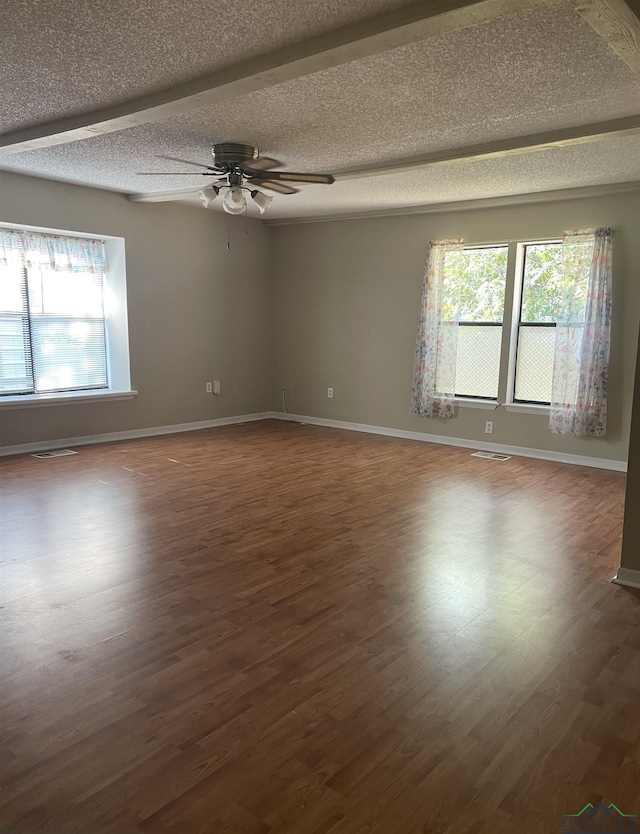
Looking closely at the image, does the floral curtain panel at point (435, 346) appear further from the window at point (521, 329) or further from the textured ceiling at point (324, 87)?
the textured ceiling at point (324, 87)

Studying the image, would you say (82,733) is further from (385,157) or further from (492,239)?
(492,239)

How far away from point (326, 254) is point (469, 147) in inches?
128

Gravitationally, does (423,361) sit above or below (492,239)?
below

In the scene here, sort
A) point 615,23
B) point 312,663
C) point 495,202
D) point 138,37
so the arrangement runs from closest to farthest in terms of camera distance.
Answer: point 615,23 < point 312,663 < point 138,37 < point 495,202

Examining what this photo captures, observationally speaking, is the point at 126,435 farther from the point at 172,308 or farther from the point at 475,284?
the point at 475,284

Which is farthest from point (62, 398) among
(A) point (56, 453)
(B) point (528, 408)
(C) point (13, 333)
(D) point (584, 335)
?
(D) point (584, 335)

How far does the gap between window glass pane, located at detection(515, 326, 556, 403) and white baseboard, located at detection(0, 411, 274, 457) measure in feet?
11.2

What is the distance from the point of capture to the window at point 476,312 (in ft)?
19.4

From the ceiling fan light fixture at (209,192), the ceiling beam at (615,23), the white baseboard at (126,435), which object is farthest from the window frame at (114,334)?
the ceiling beam at (615,23)

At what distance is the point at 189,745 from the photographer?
5.88ft

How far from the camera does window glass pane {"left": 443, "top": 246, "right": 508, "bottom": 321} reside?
589 cm

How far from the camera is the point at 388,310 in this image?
21.8ft

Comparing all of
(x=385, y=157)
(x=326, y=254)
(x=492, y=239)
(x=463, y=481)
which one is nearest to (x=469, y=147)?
(x=385, y=157)

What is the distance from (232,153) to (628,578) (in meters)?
3.56
